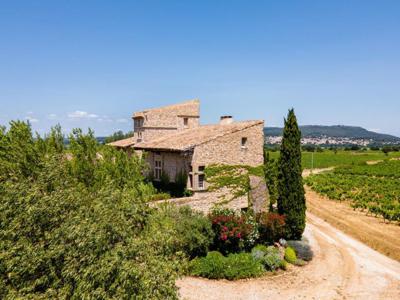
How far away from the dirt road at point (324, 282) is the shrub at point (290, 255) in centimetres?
72

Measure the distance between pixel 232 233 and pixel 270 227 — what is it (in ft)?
11.3

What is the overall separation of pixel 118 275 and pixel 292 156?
18.1m

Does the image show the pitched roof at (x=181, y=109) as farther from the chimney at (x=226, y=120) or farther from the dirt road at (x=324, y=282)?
the dirt road at (x=324, y=282)

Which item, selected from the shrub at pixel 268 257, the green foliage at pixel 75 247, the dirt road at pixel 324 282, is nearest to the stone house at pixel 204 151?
the shrub at pixel 268 257

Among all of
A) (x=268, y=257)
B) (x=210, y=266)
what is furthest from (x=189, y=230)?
(x=268, y=257)

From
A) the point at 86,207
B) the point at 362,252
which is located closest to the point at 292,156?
the point at 362,252

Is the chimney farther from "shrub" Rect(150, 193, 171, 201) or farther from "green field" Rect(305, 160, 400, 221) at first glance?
"green field" Rect(305, 160, 400, 221)

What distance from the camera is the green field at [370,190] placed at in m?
36.9

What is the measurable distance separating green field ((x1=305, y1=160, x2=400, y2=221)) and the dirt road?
13.4m

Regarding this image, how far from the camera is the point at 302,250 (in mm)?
22359

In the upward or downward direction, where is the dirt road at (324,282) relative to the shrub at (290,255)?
downward

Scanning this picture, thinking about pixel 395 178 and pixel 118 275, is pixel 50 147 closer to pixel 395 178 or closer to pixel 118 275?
pixel 118 275

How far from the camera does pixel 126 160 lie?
1839cm

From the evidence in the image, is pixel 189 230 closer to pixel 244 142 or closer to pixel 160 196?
pixel 160 196
